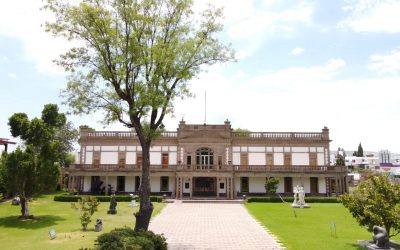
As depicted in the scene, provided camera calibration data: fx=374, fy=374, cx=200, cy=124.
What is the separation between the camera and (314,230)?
19.0 m

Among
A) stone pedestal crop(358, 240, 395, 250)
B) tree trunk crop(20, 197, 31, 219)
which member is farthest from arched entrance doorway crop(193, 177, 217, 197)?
stone pedestal crop(358, 240, 395, 250)

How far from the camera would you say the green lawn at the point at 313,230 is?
50.1ft

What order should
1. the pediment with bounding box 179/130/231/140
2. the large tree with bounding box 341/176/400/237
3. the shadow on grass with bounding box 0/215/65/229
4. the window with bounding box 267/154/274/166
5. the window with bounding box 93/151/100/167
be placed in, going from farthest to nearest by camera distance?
the window with bounding box 93/151/100/167, the window with bounding box 267/154/274/166, the pediment with bounding box 179/130/231/140, the shadow on grass with bounding box 0/215/65/229, the large tree with bounding box 341/176/400/237

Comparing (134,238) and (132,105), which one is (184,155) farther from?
(134,238)

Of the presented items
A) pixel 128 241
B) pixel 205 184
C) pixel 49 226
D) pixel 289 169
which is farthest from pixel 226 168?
pixel 128 241

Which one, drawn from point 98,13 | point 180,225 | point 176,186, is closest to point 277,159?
point 176,186

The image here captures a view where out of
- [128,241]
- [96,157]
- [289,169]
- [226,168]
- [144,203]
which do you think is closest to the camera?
[128,241]

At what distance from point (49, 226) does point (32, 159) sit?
5.51 m

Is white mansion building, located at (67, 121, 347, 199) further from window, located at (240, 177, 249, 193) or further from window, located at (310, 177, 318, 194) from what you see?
window, located at (310, 177, 318, 194)

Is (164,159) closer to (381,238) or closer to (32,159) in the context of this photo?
(32,159)

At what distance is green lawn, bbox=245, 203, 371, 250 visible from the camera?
15263 mm

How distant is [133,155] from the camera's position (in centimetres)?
4488

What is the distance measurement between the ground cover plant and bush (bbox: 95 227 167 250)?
229 inches

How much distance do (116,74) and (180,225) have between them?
1026 cm
